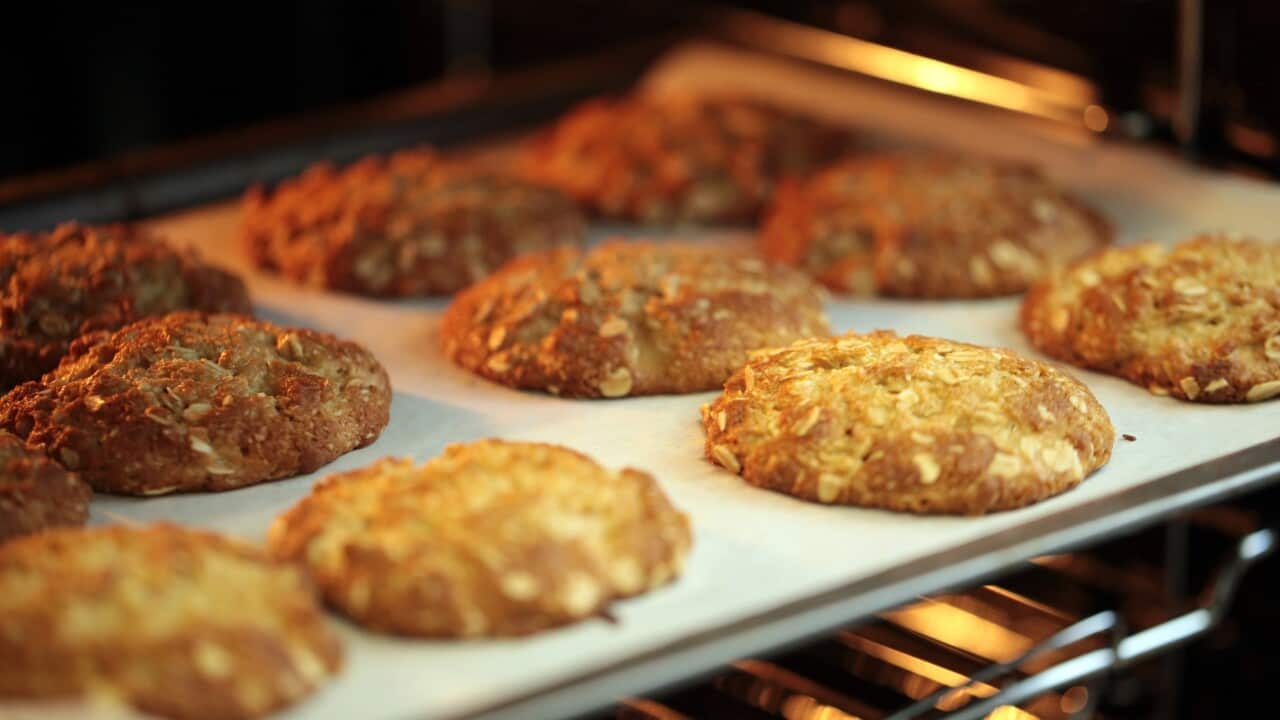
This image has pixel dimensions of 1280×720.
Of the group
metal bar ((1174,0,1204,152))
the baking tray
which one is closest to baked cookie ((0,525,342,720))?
the baking tray

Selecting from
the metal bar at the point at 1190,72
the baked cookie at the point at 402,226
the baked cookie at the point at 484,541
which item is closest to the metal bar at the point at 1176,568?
the metal bar at the point at 1190,72

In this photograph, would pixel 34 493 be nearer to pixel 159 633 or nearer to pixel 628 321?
pixel 159 633

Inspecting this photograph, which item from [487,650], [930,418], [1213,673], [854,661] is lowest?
[1213,673]

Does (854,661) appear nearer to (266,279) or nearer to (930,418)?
(930,418)

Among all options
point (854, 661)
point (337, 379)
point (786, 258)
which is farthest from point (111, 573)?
point (786, 258)

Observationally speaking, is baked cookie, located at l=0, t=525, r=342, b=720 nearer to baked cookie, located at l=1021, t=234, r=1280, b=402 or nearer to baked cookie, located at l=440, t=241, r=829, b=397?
baked cookie, located at l=440, t=241, r=829, b=397

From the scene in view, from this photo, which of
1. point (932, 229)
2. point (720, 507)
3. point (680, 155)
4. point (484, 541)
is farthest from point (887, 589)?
point (680, 155)
